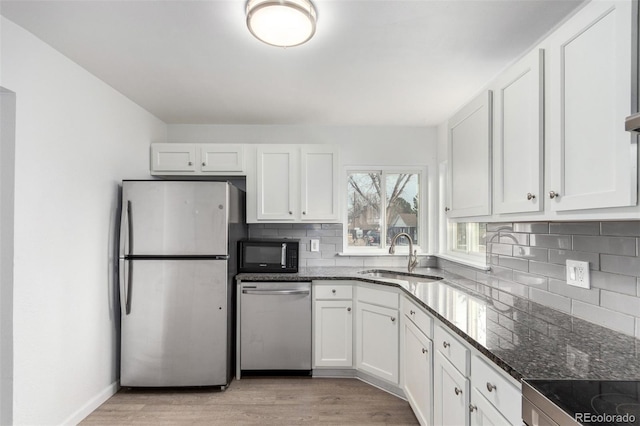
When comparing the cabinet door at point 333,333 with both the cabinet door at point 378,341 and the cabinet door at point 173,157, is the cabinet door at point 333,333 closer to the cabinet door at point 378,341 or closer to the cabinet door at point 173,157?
the cabinet door at point 378,341

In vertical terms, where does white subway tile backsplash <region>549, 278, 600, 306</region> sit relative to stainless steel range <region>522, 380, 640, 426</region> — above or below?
above

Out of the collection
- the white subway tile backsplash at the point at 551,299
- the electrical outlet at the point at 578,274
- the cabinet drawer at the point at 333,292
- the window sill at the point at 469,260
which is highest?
the electrical outlet at the point at 578,274

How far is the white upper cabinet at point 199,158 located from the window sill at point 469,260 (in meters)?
2.13

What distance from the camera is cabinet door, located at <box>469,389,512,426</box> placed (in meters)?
1.20

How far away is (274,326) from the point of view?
114 inches

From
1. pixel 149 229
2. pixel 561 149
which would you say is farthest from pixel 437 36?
pixel 149 229

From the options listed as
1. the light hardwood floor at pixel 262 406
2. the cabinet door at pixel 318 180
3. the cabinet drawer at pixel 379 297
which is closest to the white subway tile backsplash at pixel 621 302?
the cabinet drawer at pixel 379 297

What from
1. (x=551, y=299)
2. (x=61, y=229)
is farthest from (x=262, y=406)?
(x=551, y=299)

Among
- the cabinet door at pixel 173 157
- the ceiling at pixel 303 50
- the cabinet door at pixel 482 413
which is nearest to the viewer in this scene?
the cabinet door at pixel 482 413

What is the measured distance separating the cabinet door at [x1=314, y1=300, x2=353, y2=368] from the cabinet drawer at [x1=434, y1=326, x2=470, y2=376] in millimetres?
1158

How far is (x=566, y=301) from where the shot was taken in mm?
1652

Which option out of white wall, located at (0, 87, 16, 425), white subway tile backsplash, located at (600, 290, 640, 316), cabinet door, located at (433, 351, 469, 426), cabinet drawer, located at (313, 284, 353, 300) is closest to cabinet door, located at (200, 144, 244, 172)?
cabinet drawer, located at (313, 284, 353, 300)

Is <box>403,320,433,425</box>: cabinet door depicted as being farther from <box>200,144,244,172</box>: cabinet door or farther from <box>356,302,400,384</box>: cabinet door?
A: <box>200,144,244,172</box>: cabinet door

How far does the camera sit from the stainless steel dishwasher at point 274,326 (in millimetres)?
2883
